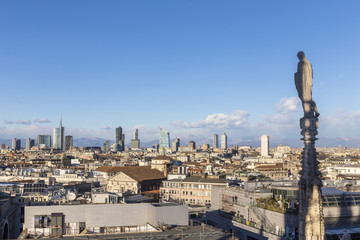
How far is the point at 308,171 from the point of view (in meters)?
14.7

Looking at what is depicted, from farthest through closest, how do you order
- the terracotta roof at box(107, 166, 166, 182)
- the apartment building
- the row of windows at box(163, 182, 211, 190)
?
the terracotta roof at box(107, 166, 166, 182) → the row of windows at box(163, 182, 211, 190) → the apartment building

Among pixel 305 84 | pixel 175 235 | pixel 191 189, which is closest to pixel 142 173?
pixel 191 189

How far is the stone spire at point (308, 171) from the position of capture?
1445 cm

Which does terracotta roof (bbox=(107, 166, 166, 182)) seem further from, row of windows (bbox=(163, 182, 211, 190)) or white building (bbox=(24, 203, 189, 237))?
white building (bbox=(24, 203, 189, 237))

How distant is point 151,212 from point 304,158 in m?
21.3

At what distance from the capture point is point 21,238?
2780 centimetres

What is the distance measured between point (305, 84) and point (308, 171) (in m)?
3.05

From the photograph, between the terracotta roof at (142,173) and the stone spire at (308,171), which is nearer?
the stone spire at (308,171)

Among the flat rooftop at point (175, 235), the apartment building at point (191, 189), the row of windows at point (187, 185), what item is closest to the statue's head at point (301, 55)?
the flat rooftop at point (175, 235)

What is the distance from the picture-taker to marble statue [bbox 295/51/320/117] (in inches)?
586

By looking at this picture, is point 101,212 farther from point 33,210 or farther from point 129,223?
point 33,210

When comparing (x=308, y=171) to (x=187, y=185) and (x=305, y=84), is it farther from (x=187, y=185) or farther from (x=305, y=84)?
(x=187, y=185)

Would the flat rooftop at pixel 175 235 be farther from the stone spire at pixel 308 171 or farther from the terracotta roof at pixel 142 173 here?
the terracotta roof at pixel 142 173

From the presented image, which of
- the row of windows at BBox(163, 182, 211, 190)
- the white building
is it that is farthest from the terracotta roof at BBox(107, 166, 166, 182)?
the white building
